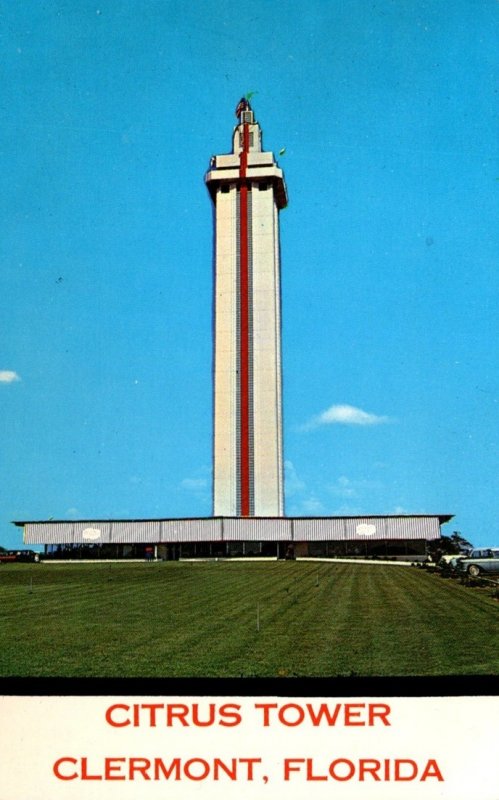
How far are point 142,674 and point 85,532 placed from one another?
255 ft

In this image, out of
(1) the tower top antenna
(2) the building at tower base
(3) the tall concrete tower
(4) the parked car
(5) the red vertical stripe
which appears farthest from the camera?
(1) the tower top antenna

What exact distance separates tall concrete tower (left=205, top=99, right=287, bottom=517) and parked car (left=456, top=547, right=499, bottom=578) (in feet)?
139

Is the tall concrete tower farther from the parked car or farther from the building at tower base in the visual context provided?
the parked car

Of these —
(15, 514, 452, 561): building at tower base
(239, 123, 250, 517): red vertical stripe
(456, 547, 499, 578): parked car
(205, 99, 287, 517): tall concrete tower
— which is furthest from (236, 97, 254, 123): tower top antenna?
(456, 547, 499, 578): parked car

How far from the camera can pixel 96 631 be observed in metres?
18.1

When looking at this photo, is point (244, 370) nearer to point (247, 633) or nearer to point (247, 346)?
point (247, 346)

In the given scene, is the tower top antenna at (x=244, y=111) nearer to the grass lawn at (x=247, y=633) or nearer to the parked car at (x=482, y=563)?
the parked car at (x=482, y=563)

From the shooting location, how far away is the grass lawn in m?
13.4

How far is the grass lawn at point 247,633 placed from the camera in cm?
1338

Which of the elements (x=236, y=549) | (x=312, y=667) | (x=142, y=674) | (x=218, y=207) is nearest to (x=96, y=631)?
(x=142, y=674)
